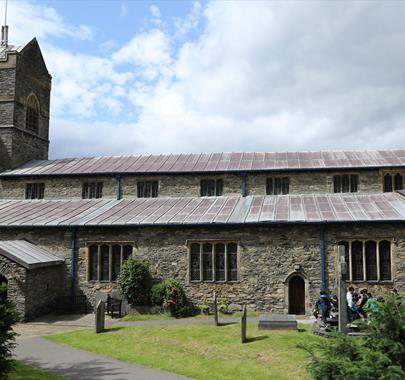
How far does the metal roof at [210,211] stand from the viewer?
22.2 metres

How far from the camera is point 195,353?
47.9ft

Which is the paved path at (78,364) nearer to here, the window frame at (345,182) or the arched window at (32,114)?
the window frame at (345,182)

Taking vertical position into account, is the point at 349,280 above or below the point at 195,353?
above

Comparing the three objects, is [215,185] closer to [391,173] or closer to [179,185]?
[179,185]

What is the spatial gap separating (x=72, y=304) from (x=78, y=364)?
10077mm

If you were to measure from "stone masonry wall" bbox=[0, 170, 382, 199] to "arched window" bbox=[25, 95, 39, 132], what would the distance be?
6.53 metres

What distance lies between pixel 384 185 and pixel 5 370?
2352 cm

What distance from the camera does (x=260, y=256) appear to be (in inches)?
866

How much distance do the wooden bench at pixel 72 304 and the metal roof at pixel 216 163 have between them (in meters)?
9.02

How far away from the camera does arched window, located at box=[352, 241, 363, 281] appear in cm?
2131

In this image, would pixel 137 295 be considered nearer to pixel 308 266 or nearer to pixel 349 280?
pixel 308 266

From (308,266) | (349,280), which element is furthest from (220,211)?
(349,280)

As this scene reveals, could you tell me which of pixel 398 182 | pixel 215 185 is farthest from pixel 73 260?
pixel 398 182

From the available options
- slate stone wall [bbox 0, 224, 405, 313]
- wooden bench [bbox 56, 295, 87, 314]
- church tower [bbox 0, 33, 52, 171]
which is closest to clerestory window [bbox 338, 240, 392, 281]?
slate stone wall [bbox 0, 224, 405, 313]
